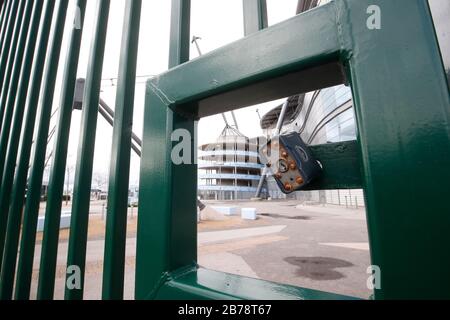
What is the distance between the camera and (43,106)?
3.86ft

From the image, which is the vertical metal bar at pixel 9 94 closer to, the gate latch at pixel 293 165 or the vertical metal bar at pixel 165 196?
the vertical metal bar at pixel 165 196

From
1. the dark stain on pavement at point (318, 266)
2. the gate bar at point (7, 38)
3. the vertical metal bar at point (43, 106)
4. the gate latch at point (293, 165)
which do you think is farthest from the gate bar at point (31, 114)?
the dark stain on pavement at point (318, 266)

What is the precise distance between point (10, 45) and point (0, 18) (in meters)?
0.88

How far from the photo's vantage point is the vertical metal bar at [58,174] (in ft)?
3.19

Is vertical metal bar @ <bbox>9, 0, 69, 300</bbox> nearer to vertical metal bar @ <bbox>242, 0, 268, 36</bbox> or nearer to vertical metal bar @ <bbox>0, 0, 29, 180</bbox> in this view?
vertical metal bar @ <bbox>0, 0, 29, 180</bbox>

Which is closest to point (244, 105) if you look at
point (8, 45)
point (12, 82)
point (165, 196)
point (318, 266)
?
point (165, 196)

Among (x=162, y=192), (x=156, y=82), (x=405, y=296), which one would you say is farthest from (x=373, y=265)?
(x=156, y=82)

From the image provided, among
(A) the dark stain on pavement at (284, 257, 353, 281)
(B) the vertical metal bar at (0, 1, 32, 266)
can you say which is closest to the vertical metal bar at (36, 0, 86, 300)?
(B) the vertical metal bar at (0, 1, 32, 266)

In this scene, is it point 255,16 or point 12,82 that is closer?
point 255,16

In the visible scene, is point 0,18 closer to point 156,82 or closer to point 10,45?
point 10,45

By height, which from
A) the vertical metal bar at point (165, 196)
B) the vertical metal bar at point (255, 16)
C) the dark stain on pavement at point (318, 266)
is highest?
the vertical metal bar at point (255, 16)

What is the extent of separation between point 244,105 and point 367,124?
0.44 m

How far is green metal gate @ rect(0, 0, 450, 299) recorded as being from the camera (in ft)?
1.38

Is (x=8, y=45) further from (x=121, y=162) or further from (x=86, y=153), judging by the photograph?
(x=121, y=162)
